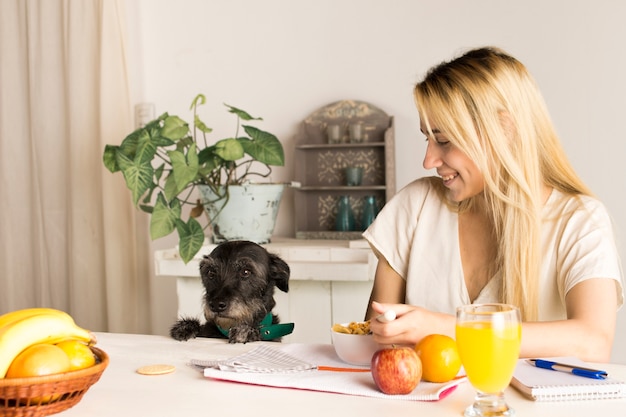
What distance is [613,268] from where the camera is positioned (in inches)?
58.5

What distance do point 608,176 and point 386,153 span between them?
873 millimetres

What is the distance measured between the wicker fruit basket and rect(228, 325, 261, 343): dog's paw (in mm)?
524

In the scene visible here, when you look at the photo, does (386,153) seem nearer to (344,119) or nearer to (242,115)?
(344,119)

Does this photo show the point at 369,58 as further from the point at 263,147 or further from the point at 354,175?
the point at 263,147

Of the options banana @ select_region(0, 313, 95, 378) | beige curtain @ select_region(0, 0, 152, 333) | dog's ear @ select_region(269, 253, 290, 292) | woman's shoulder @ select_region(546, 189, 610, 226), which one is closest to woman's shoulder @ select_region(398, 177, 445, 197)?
woman's shoulder @ select_region(546, 189, 610, 226)

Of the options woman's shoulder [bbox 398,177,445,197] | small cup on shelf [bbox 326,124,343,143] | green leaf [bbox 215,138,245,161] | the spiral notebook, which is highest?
small cup on shelf [bbox 326,124,343,143]

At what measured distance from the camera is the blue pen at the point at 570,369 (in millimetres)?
1122

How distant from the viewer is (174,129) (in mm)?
2742

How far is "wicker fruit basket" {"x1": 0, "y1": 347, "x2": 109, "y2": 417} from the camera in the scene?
993 mm

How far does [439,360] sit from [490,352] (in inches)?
7.1

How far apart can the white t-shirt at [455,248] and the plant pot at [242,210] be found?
1036mm

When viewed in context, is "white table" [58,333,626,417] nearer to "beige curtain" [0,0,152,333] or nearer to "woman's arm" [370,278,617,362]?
"woman's arm" [370,278,617,362]

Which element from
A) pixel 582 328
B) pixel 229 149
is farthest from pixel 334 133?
pixel 582 328

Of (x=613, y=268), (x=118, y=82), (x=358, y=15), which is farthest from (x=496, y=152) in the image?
(x=118, y=82)
